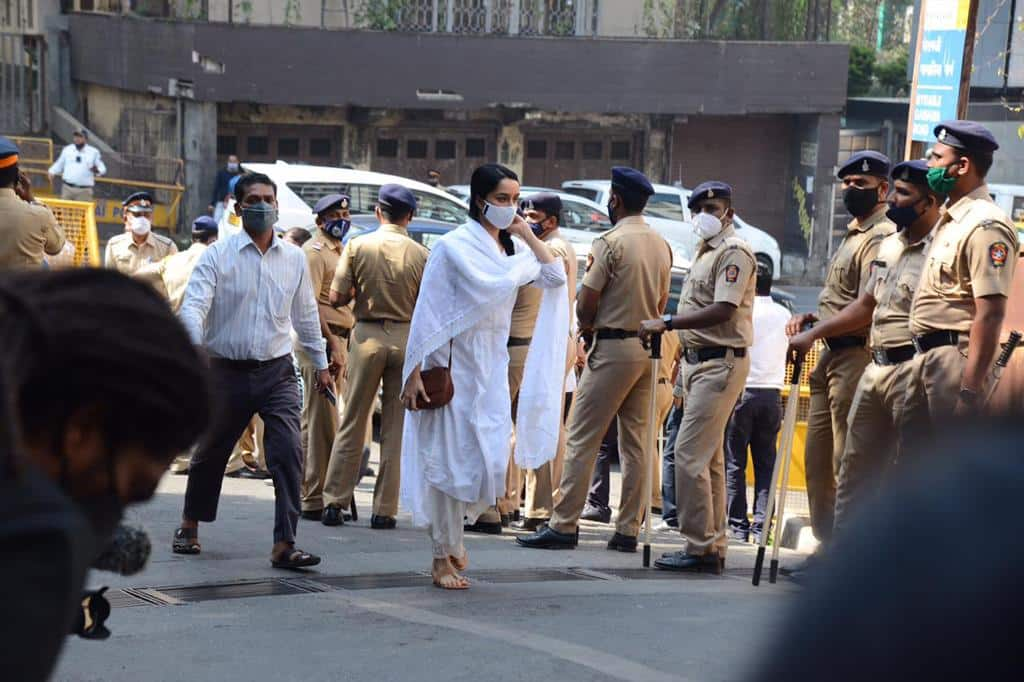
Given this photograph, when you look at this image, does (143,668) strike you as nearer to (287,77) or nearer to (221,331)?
(221,331)

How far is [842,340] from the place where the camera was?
7.70 metres

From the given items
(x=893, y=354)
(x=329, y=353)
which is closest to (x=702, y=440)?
(x=893, y=354)

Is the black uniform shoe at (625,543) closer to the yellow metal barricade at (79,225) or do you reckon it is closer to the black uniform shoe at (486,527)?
the black uniform shoe at (486,527)

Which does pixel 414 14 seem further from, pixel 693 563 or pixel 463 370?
pixel 463 370

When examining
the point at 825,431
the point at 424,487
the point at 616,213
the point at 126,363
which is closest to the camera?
the point at 126,363

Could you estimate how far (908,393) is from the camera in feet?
22.1

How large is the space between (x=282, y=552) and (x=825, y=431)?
9.48 feet

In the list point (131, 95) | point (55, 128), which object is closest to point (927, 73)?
point (131, 95)

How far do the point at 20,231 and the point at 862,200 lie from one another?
4.52 m

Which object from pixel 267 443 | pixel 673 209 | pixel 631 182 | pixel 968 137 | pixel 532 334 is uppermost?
pixel 968 137

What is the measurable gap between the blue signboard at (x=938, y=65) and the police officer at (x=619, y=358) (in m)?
3.68

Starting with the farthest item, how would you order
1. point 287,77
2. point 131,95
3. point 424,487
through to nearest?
1. point 131,95
2. point 287,77
3. point 424,487

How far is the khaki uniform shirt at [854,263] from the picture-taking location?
25.1 ft

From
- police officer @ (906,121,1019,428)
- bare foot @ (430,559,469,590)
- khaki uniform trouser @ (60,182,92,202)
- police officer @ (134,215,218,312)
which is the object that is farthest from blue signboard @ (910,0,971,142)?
khaki uniform trouser @ (60,182,92,202)
